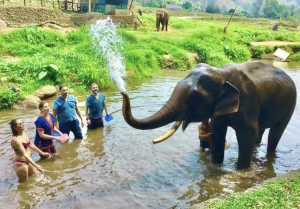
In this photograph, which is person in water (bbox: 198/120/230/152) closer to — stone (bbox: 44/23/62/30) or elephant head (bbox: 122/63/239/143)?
elephant head (bbox: 122/63/239/143)

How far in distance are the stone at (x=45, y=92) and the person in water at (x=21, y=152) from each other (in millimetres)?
4805

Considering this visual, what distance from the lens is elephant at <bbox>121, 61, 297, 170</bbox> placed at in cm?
478

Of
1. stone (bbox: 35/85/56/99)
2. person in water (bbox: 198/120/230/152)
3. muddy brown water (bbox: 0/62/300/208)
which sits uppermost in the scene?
person in water (bbox: 198/120/230/152)

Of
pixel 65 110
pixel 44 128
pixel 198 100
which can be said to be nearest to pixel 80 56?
pixel 65 110

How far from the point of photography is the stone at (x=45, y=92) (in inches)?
397

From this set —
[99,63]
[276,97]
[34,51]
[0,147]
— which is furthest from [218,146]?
[34,51]

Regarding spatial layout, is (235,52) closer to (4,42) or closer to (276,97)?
(4,42)

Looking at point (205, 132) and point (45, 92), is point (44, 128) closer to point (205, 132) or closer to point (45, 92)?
point (205, 132)

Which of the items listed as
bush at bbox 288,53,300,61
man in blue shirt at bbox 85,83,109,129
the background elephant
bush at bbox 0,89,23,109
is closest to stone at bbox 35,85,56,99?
bush at bbox 0,89,23,109

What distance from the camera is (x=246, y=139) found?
5.66 metres

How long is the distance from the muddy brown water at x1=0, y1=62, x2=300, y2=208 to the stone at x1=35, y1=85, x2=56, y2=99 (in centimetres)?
166

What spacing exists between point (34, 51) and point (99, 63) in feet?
9.35

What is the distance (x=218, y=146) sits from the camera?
6004mm

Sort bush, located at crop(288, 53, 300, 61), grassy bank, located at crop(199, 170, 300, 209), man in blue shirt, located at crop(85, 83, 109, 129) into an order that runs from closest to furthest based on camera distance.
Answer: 1. grassy bank, located at crop(199, 170, 300, 209)
2. man in blue shirt, located at crop(85, 83, 109, 129)
3. bush, located at crop(288, 53, 300, 61)
